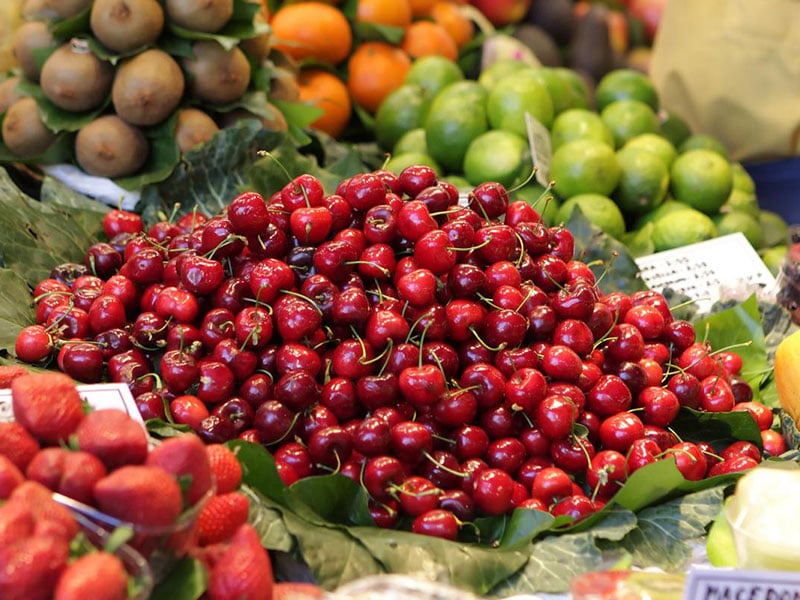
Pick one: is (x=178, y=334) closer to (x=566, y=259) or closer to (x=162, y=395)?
(x=162, y=395)

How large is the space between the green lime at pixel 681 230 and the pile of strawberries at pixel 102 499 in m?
1.61

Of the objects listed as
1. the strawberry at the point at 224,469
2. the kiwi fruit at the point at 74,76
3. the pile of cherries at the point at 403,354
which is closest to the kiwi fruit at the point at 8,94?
the kiwi fruit at the point at 74,76

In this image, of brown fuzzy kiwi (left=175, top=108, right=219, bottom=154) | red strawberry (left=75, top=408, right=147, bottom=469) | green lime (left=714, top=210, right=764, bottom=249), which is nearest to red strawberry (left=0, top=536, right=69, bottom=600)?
red strawberry (left=75, top=408, right=147, bottom=469)

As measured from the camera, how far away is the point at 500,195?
1.56 meters

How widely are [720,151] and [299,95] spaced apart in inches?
51.8

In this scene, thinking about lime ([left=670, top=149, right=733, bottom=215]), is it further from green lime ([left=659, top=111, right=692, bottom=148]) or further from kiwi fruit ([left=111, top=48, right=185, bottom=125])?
kiwi fruit ([left=111, top=48, right=185, bottom=125])

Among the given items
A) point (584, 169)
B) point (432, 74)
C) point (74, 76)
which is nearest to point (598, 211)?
point (584, 169)

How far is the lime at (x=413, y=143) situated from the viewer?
257cm

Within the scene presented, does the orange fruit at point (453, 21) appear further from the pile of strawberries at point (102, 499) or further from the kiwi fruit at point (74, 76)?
the pile of strawberries at point (102, 499)

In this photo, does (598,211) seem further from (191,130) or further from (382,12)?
(382,12)

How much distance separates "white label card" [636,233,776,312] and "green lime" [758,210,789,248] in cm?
40

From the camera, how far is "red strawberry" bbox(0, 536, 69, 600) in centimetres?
73

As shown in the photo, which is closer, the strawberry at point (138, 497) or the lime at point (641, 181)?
the strawberry at point (138, 497)

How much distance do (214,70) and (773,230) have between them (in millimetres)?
1718
